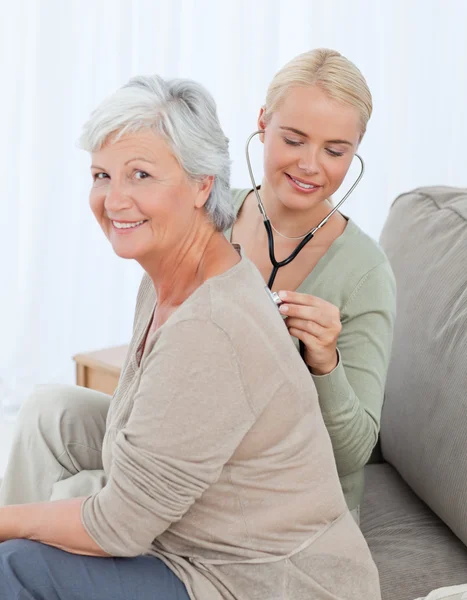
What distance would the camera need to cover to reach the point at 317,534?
4.08 ft

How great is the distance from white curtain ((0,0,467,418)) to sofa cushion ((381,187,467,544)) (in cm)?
138

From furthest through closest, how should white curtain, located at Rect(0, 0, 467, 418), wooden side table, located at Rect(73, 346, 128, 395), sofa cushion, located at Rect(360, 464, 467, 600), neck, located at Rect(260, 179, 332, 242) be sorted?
white curtain, located at Rect(0, 0, 467, 418), wooden side table, located at Rect(73, 346, 128, 395), neck, located at Rect(260, 179, 332, 242), sofa cushion, located at Rect(360, 464, 467, 600)

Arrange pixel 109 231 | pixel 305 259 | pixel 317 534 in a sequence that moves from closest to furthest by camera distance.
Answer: pixel 317 534 < pixel 109 231 < pixel 305 259

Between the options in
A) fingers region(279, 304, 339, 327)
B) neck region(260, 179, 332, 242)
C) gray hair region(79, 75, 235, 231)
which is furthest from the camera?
neck region(260, 179, 332, 242)

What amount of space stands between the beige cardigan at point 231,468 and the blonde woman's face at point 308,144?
43 cm

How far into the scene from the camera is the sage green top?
1.50 metres

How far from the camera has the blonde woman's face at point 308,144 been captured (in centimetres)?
160

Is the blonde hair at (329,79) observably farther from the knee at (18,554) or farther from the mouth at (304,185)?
Result: the knee at (18,554)

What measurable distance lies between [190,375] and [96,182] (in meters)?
0.37

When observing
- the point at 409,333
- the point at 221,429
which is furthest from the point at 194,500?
the point at 409,333

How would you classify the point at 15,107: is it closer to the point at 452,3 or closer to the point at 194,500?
the point at 452,3

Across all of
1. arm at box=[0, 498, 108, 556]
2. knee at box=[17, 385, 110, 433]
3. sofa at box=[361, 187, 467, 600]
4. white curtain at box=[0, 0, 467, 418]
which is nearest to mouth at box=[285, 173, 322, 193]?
sofa at box=[361, 187, 467, 600]

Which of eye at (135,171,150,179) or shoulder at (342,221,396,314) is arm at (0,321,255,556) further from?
shoulder at (342,221,396,314)

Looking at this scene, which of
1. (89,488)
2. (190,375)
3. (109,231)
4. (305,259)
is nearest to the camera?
(190,375)
